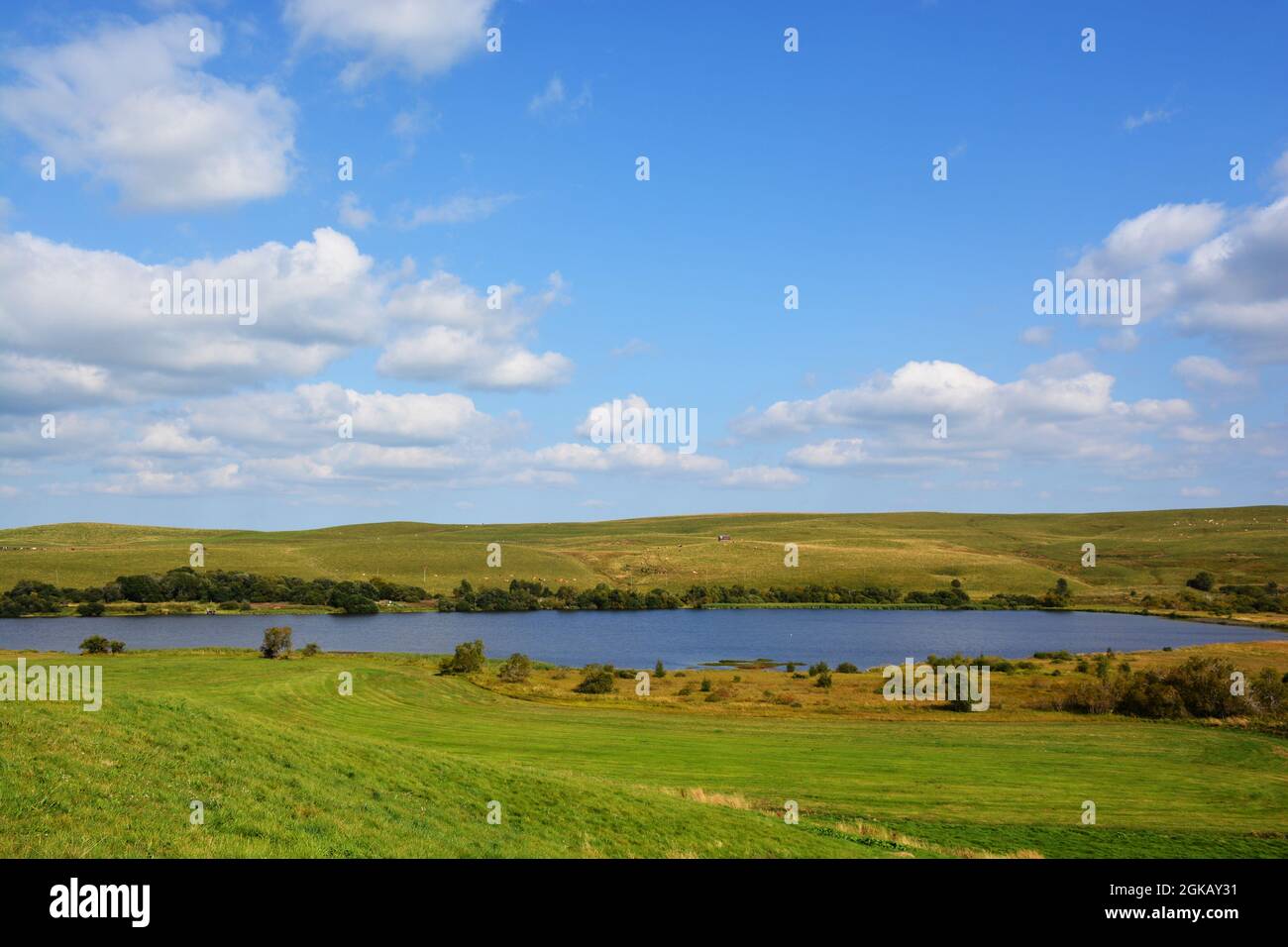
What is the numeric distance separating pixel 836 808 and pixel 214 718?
18783 mm

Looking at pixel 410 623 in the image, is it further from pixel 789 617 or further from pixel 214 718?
pixel 214 718

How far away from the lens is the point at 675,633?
121m

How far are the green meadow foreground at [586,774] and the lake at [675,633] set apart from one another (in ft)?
123

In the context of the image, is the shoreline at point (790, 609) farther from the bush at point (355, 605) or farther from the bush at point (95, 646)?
the bush at point (95, 646)

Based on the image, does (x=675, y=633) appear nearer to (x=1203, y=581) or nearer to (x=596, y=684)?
(x=596, y=684)

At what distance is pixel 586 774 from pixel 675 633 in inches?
3611

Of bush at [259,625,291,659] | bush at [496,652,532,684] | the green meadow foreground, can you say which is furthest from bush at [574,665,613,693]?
bush at [259,625,291,659]

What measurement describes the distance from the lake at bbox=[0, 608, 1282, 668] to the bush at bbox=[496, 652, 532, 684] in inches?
751

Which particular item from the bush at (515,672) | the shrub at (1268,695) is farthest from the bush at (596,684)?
the shrub at (1268,695)

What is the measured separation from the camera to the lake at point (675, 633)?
95938mm

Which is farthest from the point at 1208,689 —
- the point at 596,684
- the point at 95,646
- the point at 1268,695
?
the point at 95,646

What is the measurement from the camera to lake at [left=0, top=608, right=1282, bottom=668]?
95.9 m
